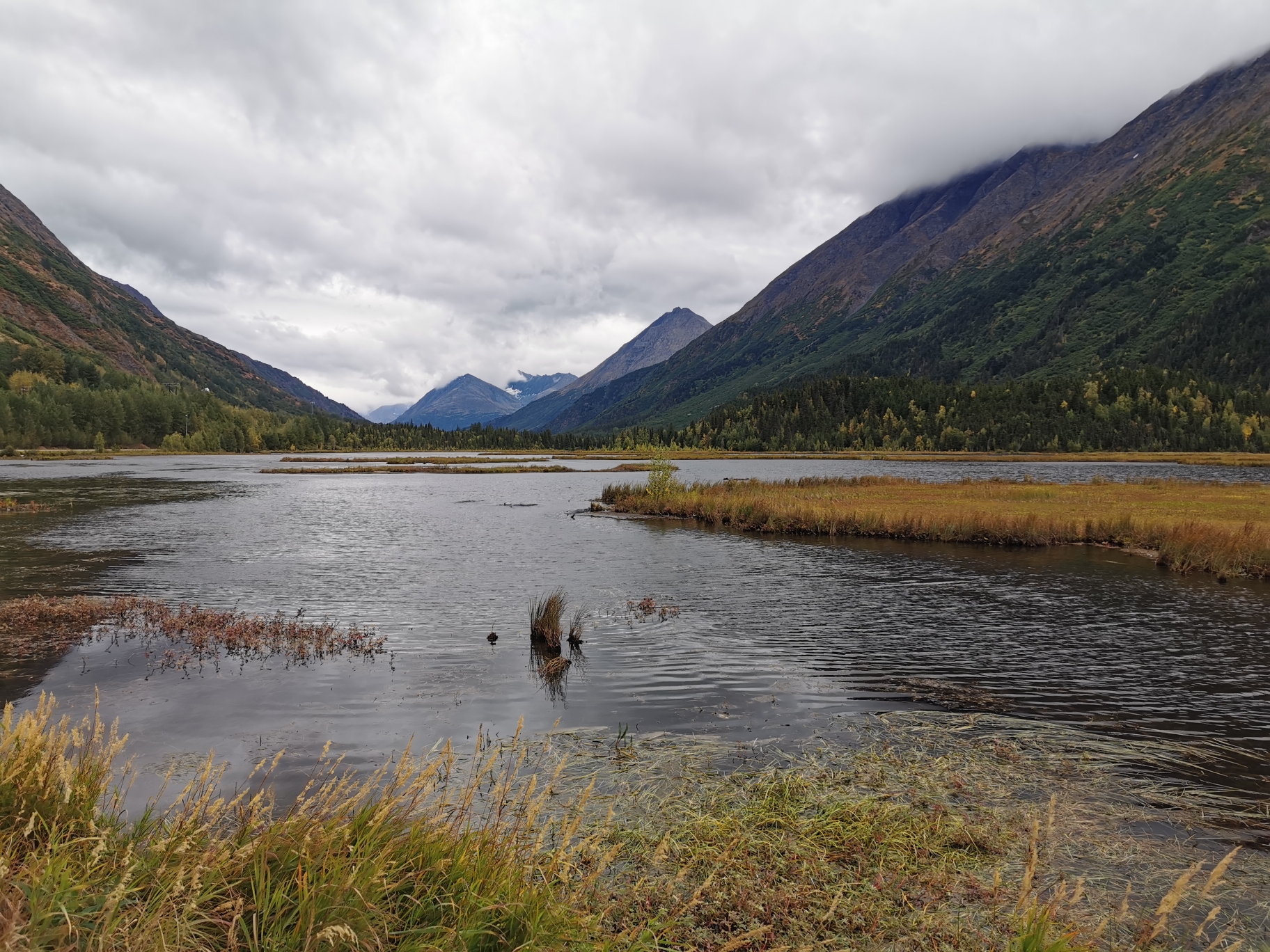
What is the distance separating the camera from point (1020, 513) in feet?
162

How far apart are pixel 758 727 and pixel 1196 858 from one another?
752 centimetres

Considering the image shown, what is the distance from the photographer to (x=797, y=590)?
3041cm

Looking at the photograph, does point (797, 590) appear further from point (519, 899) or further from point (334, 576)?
point (519, 899)

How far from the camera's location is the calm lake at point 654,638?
1491 centimetres

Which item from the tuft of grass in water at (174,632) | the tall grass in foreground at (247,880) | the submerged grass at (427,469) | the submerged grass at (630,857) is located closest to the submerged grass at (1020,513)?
the submerged grass at (630,857)

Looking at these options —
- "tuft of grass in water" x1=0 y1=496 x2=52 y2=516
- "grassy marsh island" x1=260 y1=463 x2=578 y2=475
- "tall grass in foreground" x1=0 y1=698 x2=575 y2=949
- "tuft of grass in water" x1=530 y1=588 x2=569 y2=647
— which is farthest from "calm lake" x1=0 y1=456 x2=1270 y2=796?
"grassy marsh island" x1=260 y1=463 x2=578 y2=475

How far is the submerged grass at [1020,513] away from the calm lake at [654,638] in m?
2.67

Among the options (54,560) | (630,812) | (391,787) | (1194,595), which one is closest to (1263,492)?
(1194,595)

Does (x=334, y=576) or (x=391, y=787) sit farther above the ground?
(x=391, y=787)

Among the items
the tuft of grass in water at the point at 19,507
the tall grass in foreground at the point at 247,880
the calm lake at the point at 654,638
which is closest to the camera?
the tall grass in foreground at the point at 247,880

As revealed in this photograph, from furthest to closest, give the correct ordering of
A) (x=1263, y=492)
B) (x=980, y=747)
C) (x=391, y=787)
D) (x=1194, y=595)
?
(x=1263, y=492), (x=1194, y=595), (x=980, y=747), (x=391, y=787)

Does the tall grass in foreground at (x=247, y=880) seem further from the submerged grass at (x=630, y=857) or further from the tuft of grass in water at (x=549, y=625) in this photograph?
the tuft of grass in water at (x=549, y=625)

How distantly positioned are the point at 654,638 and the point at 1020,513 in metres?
39.1

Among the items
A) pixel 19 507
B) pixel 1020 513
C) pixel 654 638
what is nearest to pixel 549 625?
pixel 654 638
